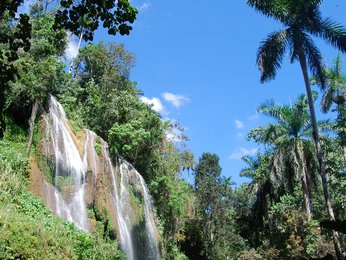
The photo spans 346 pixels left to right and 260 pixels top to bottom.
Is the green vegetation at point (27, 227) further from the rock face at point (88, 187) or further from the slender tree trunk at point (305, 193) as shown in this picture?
the slender tree trunk at point (305, 193)

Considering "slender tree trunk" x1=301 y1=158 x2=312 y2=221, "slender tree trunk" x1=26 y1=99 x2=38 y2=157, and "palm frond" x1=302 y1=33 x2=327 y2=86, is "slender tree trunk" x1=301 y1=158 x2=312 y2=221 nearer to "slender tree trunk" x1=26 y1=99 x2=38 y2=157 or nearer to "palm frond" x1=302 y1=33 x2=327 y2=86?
"palm frond" x1=302 y1=33 x2=327 y2=86

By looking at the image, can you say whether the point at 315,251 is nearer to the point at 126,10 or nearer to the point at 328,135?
the point at 328,135

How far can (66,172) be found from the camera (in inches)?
699

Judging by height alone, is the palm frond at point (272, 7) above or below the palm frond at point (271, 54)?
above

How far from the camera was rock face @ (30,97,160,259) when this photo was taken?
16922 mm

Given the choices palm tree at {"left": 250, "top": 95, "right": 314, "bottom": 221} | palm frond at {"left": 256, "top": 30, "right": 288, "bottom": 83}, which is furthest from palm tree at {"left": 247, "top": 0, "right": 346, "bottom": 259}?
palm tree at {"left": 250, "top": 95, "right": 314, "bottom": 221}

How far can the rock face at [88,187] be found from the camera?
1692 cm

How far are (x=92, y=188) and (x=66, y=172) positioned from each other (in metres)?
1.46

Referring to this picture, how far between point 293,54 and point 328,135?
1050cm

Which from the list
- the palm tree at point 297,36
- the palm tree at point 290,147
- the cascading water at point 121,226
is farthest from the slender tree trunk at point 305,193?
the cascading water at point 121,226

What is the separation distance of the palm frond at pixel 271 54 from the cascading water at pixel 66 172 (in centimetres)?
935

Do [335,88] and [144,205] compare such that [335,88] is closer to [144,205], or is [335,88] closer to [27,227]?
[144,205]

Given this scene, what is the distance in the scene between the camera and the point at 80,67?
3591cm

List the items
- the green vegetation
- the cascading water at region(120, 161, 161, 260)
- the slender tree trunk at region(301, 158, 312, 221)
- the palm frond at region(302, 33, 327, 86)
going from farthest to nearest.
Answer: the slender tree trunk at region(301, 158, 312, 221), the cascading water at region(120, 161, 161, 260), the palm frond at region(302, 33, 327, 86), the green vegetation
